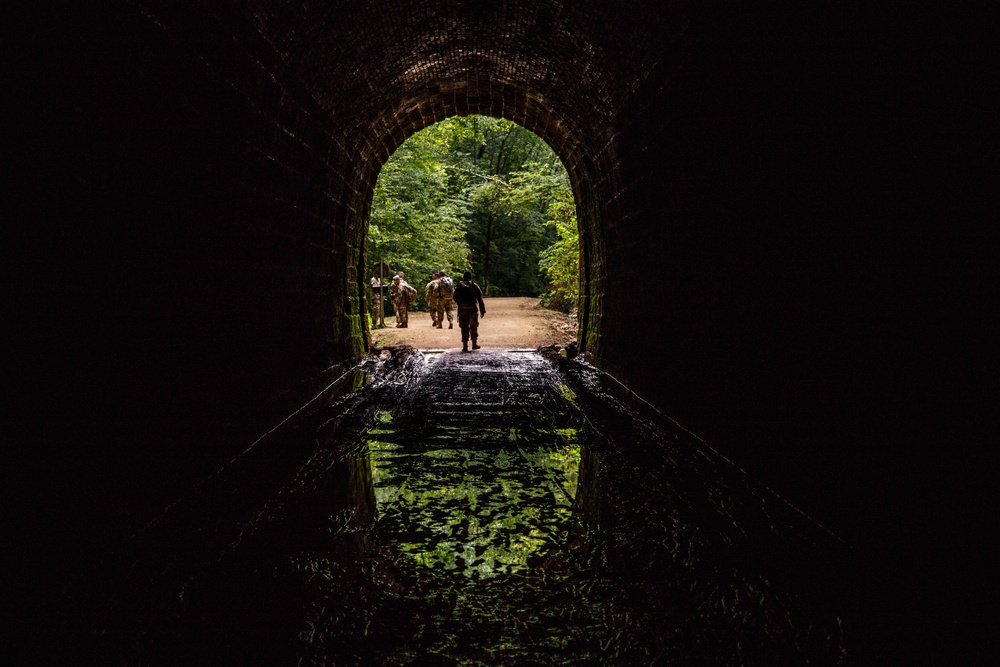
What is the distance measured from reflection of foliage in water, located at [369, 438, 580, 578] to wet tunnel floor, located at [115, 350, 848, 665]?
0.01 m

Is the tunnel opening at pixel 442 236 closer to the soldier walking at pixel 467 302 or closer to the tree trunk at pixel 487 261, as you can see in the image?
the tree trunk at pixel 487 261

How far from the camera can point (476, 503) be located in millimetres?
3422

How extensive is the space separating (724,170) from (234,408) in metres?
4.05

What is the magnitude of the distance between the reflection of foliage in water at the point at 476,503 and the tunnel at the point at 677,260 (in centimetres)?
124

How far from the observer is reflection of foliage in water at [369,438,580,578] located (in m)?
2.79

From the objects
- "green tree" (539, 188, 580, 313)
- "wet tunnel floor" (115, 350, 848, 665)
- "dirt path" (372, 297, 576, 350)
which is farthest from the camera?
"dirt path" (372, 297, 576, 350)

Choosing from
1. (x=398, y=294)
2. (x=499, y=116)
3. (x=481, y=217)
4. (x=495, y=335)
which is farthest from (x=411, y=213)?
(x=481, y=217)

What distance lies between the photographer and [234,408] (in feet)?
14.1

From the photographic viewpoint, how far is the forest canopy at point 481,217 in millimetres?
15000

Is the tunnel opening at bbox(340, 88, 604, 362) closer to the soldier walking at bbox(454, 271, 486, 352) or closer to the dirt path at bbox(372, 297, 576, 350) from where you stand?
the soldier walking at bbox(454, 271, 486, 352)

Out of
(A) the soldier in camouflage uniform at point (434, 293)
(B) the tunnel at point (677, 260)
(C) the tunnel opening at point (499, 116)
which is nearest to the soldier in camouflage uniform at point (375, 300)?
(A) the soldier in camouflage uniform at point (434, 293)

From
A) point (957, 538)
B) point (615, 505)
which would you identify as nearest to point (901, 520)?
point (957, 538)

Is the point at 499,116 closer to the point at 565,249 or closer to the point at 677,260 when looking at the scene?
the point at 565,249

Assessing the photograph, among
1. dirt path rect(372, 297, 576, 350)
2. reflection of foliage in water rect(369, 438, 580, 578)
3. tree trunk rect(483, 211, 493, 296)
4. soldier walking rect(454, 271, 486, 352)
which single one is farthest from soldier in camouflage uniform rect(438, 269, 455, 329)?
tree trunk rect(483, 211, 493, 296)
